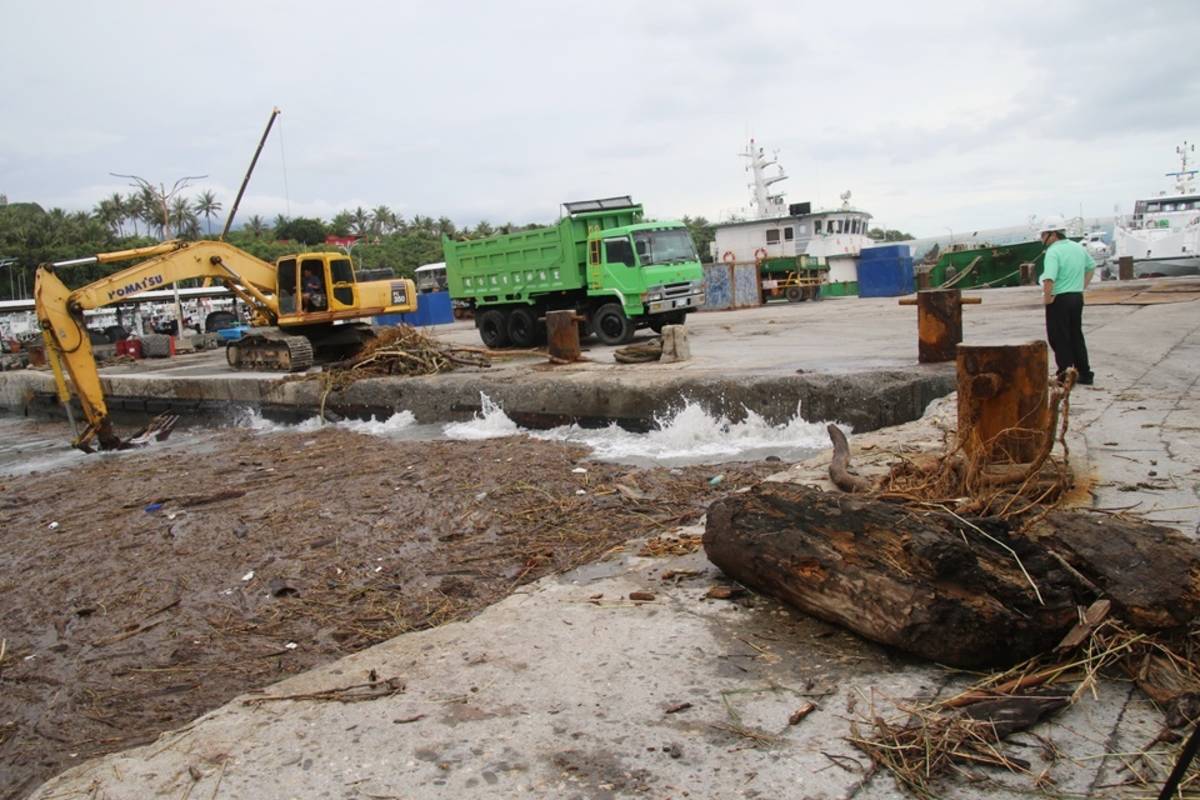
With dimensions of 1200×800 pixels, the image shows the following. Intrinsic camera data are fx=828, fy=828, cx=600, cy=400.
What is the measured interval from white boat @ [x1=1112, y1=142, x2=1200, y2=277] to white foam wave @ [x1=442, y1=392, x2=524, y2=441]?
24.5 meters

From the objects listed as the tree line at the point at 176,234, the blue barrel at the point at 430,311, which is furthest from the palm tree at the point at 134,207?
the blue barrel at the point at 430,311

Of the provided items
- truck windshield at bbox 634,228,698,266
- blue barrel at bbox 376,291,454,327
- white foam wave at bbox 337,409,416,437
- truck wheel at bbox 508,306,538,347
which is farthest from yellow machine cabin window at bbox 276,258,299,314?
blue barrel at bbox 376,291,454,327

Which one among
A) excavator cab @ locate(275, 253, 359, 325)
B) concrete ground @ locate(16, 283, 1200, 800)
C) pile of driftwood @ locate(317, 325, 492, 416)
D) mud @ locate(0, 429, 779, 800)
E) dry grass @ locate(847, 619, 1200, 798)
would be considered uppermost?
excavator cab @ locate(275, 253, 359, 325)

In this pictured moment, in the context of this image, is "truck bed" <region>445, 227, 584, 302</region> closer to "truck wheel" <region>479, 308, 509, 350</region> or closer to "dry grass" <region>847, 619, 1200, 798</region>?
"truck wheel" <region>479, 308, 509, 350</region>

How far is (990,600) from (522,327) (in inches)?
603

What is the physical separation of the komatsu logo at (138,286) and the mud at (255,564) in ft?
17.0

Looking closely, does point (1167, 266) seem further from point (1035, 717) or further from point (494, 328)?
point (1035, 717)

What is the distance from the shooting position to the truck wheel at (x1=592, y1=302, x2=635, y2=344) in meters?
15.9

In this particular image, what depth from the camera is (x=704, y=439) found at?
9.21 m

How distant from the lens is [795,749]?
2.45 m

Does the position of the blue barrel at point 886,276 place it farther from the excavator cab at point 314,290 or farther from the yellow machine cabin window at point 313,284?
the yellow machine cabin window at point 313,284

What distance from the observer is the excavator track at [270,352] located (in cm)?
1602

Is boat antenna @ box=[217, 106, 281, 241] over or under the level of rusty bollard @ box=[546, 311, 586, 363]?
over

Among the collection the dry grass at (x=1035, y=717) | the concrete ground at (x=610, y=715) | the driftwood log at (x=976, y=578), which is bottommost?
the concrete ground at (x=610, y=715)
